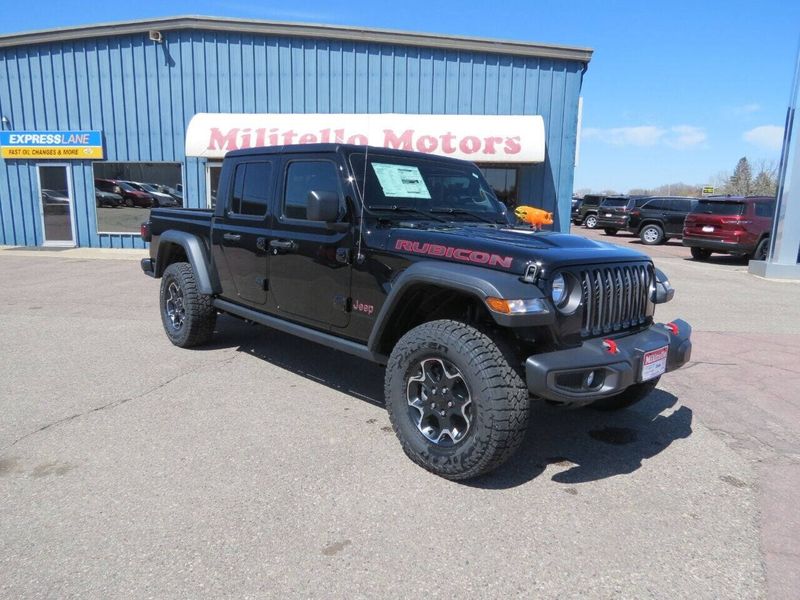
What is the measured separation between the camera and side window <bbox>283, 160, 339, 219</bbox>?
4199 mm

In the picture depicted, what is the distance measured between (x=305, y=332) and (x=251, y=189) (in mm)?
1478

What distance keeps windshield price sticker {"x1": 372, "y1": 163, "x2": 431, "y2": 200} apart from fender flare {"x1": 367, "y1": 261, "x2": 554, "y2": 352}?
869 millimetres

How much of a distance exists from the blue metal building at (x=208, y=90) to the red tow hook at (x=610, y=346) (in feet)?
35.8

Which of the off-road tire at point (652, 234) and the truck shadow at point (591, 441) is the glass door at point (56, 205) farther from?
the off-road tire at point (652, 234)

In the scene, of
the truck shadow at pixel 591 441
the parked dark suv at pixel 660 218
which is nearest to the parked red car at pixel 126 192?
the truck shadow at pixel 591 441

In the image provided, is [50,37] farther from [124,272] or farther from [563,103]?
[563,103]

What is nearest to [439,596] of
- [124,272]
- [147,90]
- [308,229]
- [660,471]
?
[660,471]

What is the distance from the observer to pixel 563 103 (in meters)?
13.6

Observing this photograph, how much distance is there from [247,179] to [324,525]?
3.30 metres

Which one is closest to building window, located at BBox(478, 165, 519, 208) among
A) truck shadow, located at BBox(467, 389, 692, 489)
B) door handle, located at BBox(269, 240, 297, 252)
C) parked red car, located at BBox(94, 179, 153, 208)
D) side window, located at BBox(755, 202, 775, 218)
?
side window, located at BBox(755, 202, 775, 218)

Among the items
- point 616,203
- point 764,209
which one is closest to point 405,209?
point 764,209

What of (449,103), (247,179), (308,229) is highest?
(449,103)

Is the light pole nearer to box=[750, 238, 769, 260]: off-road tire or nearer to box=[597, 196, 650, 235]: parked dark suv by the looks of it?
box=[750, 238, 769, 260]: off-road tire

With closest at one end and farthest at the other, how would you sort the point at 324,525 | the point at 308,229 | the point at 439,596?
1. the point at 439,596
2. the point at 324,525
3. the point at 308,229
